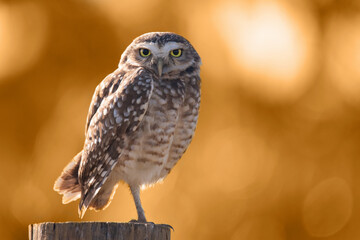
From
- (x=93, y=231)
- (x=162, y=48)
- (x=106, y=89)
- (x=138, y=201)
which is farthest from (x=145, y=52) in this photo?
Result: (x=93, y=231)

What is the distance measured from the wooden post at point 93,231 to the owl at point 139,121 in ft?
4.19

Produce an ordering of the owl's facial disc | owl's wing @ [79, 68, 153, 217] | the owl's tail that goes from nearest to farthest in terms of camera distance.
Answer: owl's wing @ [79, 68, 153, 217]
the owl's facial disc
the owl's tail

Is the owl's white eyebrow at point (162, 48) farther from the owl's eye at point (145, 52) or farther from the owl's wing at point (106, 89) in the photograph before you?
the owl's wing at point (106, 89)

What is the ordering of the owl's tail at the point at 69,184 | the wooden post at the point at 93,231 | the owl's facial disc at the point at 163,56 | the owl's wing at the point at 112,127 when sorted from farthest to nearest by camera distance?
the owl's tail at the point at 69,184
the owl's facial disc at the point at 163,56
the owl's wing at the point at 112,127
the wooden post at the point at 93,231

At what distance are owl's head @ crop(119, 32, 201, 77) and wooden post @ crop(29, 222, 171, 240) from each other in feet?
5.56

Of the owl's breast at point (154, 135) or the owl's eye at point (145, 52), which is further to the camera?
the owl's eye at point (145, 52)

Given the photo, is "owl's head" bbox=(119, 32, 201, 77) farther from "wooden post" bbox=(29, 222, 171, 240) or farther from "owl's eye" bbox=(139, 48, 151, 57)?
"wooden post" bbox=(29, 222, 171, 240)

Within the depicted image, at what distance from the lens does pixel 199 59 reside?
4879 mm

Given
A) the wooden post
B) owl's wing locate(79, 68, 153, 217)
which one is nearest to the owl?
owl's wing locate(79, 68, 153, 217)

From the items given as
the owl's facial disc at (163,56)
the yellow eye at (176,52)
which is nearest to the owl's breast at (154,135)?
the owl's facial disc at (163,56)

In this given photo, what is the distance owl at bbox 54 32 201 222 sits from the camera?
14.5 feet

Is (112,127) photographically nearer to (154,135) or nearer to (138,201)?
(154,135)

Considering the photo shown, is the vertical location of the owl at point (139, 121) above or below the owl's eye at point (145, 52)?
below

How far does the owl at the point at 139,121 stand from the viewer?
443 cm
